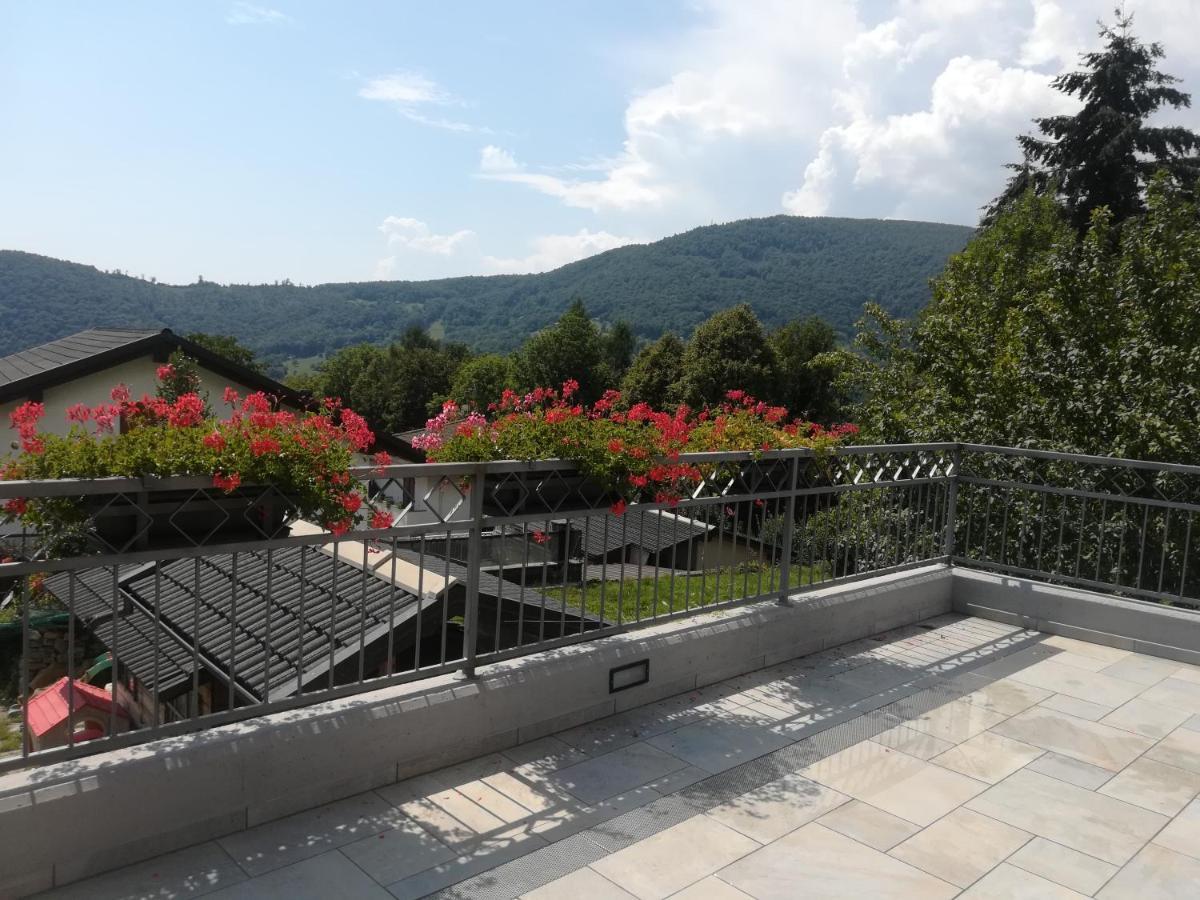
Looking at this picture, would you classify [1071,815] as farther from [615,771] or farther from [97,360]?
[97,360]

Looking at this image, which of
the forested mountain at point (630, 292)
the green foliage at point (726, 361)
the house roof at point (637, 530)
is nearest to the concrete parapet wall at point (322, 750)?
the house roof at point (637, 530)

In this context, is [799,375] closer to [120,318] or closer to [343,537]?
[343,537]

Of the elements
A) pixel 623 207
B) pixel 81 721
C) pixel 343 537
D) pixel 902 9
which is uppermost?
pixel 623 207

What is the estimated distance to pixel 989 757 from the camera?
3.92 m

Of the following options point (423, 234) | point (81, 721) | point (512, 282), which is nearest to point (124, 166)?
point (423, 234)

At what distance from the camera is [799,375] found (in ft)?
156

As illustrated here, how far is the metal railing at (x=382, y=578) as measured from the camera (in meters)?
2.76

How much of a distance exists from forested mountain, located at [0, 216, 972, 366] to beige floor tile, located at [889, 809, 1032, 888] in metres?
76.1

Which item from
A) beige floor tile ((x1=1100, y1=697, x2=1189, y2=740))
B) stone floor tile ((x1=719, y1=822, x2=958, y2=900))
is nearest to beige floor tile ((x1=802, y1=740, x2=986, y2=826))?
stone floor tile ((x1=719, y1=822, x2=958, y2=900))

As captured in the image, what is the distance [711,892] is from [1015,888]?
102 centimetres

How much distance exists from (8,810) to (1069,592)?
5.97 m

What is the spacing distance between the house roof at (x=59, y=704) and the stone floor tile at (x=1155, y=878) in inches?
132

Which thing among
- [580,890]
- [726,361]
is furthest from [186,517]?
[726,361]

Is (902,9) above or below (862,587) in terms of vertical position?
above
